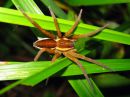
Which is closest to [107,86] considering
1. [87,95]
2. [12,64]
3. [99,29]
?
[87,95]

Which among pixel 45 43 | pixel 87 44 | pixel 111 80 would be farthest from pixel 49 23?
pixel 111 80

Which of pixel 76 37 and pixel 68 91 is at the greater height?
pixel 76 37

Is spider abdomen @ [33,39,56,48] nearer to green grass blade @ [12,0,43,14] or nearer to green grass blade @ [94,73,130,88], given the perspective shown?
green grass blade @ [12,0,43,14]

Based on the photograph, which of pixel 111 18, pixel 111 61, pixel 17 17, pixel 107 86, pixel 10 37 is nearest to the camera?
pixel 17 17

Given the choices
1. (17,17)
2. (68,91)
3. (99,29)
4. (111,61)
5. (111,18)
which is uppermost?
(17,17)

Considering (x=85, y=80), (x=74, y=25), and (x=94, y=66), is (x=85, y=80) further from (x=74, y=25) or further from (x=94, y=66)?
(x=74, y=25)

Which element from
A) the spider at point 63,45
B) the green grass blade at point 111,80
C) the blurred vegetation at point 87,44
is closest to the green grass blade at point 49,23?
the spider at point 63,45

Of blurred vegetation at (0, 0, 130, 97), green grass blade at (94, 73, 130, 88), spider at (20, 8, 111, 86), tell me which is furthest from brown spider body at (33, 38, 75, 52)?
green grass blade at (94, 73, 130, 88)

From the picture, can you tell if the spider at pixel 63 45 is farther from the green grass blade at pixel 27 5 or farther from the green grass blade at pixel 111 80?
the green grass blade at pixel 111 80
